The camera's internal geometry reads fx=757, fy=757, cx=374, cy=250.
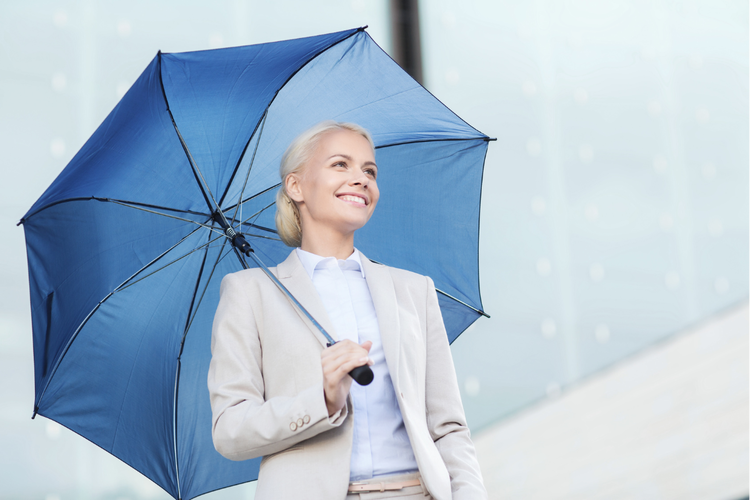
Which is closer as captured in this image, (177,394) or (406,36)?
(177,394)

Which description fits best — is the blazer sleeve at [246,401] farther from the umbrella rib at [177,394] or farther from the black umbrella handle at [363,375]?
the umbrella rib at [177,394]

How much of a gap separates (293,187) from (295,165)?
0.16 feet

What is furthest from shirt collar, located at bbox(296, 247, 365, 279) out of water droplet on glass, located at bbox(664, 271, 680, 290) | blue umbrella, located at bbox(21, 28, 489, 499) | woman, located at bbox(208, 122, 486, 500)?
water droplet on glass, located at bbox(664, 271, 680, 290)

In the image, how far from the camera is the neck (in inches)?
60.3

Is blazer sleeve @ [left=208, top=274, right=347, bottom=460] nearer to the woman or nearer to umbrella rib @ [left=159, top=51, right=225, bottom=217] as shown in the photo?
the woman

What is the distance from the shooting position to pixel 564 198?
350 centimetres

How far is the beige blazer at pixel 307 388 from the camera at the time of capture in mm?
1192

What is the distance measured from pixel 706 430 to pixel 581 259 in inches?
34.8

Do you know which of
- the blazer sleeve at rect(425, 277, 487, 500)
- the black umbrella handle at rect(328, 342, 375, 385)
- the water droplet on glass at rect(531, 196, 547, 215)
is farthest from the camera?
the water droplet on glass at rect(531, 196, 547, 215)

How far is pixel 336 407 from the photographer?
116 centimetres

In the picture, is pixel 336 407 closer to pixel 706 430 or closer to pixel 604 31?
pixel 706 430

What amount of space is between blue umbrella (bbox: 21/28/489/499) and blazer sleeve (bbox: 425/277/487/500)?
341 millimetres

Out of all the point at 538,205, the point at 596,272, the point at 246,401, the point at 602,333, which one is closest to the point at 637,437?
the point at 602,333

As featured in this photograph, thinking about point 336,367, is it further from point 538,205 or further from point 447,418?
point 538,205
